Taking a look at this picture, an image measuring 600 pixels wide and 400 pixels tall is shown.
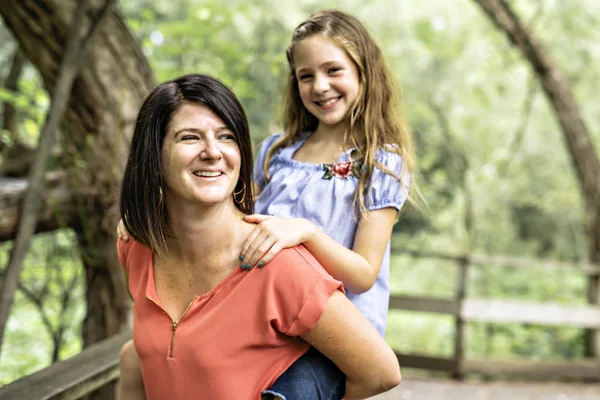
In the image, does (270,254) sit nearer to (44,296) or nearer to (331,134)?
(331,134)

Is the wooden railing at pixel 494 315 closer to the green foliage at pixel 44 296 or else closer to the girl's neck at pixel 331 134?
the green foliage at pixel 44 296

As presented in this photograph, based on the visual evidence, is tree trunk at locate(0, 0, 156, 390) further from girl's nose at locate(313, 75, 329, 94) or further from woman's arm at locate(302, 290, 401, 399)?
woman's arm at locate(302, 290, 401, 399)

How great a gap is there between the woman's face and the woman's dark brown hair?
2 cm

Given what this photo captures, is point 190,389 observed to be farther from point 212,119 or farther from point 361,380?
point 212,119

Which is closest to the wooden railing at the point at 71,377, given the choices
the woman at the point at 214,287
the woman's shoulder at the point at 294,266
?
the woman at the point at 214,287

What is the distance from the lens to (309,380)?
1615mm

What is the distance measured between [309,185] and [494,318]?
4.36 m

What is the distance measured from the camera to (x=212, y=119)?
1.57 metres

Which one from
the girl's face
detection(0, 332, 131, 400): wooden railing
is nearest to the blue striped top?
the girl's face

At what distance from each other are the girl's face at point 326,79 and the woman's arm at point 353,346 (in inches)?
26.6

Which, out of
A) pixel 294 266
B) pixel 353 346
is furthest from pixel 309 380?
pixel 294 266

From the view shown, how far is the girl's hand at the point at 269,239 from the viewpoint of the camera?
154 cm

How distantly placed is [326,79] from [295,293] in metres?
0.74

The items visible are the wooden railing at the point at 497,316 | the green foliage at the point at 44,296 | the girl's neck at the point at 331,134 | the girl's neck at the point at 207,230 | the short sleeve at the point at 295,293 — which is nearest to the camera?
the short sleeve at the point at 295,293
